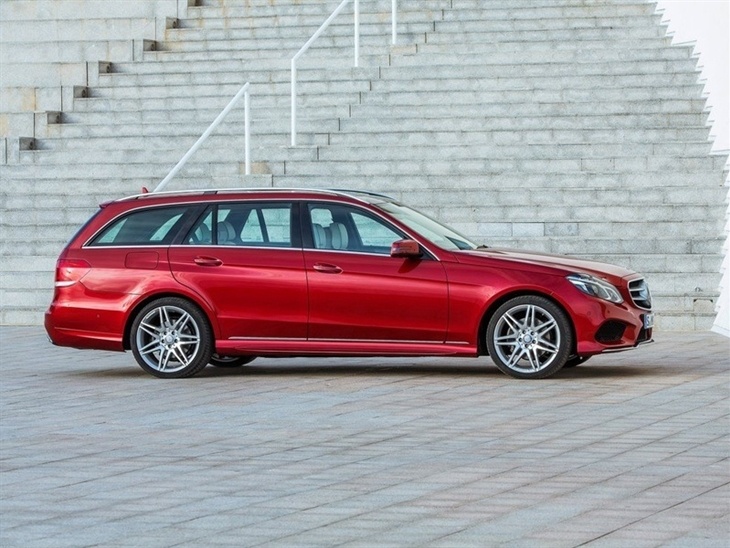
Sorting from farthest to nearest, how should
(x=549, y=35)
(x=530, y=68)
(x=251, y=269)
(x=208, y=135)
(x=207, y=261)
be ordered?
(x=549, y=35) < (x=530, y=68) < (x=208, y=135) < (x=207, y=261) < (x=251, y=269)

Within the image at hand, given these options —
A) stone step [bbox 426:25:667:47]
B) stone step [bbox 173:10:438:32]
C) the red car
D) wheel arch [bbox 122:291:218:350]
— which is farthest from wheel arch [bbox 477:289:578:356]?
stone step [bbox 173:10:438:32]

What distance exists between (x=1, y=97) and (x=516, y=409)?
50.9 feet

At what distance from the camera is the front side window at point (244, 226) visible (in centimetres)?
1298

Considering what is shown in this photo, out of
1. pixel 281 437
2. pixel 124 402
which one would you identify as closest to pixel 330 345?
pixel 124 402

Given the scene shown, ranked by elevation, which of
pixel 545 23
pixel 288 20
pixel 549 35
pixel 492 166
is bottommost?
pixel 492 166

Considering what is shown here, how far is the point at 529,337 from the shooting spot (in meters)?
12.3

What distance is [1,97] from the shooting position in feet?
79.8

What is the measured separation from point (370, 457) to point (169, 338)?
469cm

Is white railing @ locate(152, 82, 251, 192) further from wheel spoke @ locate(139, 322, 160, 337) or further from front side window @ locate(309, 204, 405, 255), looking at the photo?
front side window @ locate(309, 204, 405, 255)

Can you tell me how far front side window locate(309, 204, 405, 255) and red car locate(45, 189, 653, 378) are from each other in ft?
0.04

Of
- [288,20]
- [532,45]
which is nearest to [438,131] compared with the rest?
[532,45]

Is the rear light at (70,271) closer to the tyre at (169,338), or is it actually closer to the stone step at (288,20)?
the tyre at (169,338)

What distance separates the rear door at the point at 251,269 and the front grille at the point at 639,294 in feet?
8.14

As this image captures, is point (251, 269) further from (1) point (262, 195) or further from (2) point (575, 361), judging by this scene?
(2) point (575, 361)
